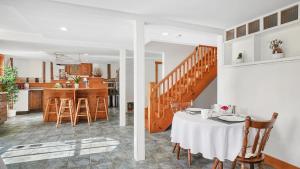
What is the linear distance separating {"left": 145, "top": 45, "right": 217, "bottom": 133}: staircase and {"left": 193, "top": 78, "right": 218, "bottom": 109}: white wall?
74 cm

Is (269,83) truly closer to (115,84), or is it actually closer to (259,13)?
(259,13)

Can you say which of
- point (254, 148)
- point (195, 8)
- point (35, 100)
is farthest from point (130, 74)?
point (254, 148)

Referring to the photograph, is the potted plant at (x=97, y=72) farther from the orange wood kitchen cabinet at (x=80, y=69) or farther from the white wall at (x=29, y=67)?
the white wall at (x=29, y=67)

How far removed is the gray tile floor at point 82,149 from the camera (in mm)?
2625

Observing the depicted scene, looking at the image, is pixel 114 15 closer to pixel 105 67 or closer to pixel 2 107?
pixel 2 107

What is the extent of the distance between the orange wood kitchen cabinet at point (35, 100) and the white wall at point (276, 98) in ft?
25.6

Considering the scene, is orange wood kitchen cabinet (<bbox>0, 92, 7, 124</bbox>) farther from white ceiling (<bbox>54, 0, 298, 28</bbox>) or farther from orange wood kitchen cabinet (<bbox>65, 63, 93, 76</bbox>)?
white ceiling (<bbox>54, 0, 298, 28</bbox>)

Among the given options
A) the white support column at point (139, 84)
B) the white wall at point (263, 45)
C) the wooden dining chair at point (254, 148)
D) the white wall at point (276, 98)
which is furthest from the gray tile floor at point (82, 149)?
the white wall at point (263, 45)

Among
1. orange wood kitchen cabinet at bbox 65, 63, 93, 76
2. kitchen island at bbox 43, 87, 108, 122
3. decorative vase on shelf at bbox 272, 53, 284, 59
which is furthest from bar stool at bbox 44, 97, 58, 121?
decorative vase on shelf at bbox 272, 53, 284, 59

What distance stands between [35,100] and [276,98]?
27.8ft

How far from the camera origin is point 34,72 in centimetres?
838

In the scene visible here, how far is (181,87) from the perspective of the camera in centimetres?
Answer: 467

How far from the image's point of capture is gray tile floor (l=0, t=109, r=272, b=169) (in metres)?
2.62

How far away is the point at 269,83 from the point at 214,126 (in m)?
1.46
